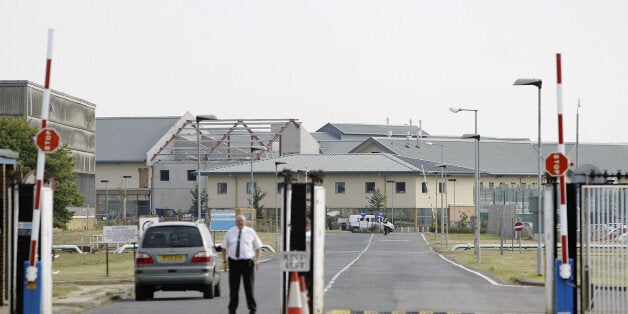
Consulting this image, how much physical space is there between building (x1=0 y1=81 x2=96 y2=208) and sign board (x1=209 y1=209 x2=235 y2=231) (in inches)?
1140

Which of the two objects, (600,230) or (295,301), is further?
(600,230)

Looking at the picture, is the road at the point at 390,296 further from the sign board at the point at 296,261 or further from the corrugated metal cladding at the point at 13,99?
the corrugated metal cladding at the point at 13,99

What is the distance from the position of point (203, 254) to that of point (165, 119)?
126367mm

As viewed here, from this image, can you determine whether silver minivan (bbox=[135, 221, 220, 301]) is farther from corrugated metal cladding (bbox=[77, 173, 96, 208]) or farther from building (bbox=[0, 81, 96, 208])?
corrugated metal cladding (bbox=[77, 173, 96, 208])

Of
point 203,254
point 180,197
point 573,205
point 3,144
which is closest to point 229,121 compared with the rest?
point 180,197

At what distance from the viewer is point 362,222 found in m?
121

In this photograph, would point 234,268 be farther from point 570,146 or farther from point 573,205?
point 570,146

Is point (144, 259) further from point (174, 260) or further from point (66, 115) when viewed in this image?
point (66, 115)

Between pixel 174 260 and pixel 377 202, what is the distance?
10285cm

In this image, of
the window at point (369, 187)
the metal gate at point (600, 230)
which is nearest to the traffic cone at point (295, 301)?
the metal gate at point (600, 230)

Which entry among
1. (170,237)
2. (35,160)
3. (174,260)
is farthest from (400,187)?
(174,260)

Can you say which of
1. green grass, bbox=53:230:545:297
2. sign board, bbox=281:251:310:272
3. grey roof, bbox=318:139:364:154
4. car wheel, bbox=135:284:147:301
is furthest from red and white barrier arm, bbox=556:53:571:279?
grey roof, bbox=318:139:364:154

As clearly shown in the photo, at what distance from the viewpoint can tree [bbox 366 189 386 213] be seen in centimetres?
12950

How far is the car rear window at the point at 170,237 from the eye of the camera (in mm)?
27234
